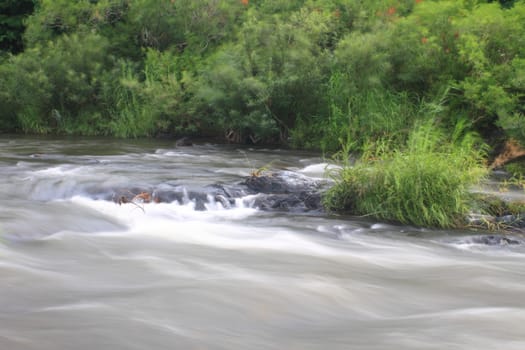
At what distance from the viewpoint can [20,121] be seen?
1678 cm

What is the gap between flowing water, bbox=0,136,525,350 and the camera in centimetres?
388

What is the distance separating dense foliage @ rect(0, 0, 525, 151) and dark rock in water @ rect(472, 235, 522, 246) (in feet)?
8.08

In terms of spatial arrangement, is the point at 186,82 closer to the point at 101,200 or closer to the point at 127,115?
the point at 127,115

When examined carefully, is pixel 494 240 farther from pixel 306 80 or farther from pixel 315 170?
pixel 306 80

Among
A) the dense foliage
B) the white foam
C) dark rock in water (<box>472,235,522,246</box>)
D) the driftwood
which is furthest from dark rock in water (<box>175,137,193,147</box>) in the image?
dark rock in water (<box>472,235,522,246</box>)

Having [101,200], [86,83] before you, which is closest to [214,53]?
[86,83]

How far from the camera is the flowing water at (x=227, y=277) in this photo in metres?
3.88

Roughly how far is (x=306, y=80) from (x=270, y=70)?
29.6 inches

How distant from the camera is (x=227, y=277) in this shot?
5.21 m

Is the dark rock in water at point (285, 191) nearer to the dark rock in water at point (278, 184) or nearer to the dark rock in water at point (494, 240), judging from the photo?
the dark rock in water at point (278, 184)

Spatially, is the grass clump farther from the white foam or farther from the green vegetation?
the white foam

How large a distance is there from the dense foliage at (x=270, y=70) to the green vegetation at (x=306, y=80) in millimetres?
31

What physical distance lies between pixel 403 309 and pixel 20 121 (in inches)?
559

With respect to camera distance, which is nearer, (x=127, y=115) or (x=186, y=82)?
(x=186, y=82)
